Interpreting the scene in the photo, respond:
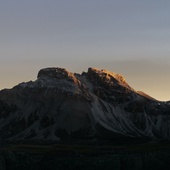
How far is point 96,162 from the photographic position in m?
134

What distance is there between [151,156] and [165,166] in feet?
34.0

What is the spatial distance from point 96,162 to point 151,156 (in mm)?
21246

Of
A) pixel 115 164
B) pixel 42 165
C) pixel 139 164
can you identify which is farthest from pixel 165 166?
pixel 42 165

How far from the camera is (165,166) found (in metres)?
135

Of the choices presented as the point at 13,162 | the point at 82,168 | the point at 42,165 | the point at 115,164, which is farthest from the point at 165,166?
the point at 13,162

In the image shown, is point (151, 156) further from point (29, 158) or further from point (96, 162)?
point (29, 158)

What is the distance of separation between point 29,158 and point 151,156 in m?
40.7

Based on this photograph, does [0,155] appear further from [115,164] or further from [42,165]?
[115,164]

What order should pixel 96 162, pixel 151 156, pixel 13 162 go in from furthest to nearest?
pixel 151 156 → pixel 96 162 → pixel 13 162

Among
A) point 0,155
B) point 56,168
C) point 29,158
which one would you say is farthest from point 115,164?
point 0,155

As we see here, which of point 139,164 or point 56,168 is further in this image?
point 139,164

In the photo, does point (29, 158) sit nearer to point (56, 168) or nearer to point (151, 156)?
point (56, 168)

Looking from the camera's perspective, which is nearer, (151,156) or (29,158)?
(29,158)

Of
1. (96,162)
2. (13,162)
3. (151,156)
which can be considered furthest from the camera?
(151,156)
